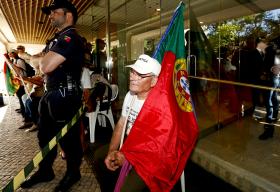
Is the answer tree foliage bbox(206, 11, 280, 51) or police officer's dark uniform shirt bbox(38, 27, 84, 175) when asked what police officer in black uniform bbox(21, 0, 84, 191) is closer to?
police officer's dark uniform shirt bbox(38, 27, 84, 175)

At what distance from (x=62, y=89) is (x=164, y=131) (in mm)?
A: 1454

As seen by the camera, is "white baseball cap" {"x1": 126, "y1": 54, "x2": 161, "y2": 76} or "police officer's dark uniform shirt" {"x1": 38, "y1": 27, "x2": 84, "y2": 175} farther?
"police officer's dark uniform shirt" {"x1": 38, "y1": 27, "x2": 84, "y2": 175}

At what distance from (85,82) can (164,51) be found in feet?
6.60

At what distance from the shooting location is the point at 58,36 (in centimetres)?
269

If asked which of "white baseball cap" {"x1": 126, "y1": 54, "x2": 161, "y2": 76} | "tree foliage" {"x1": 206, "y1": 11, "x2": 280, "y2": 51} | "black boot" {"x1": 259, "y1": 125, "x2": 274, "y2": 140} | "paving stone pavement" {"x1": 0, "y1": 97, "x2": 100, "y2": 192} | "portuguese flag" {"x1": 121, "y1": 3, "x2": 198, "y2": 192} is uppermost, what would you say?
"tree foliage" {"x1": 206, "y1": 11, "x2": 280, "y2": 51}

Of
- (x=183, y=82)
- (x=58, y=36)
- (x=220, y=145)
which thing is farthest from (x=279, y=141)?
(x=58, y=36)

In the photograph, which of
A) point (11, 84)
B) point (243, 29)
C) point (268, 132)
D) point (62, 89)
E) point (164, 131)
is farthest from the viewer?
point (11, 84)

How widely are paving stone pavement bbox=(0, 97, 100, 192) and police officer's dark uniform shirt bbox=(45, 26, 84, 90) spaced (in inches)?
45.6

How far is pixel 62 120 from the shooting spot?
2.84 m

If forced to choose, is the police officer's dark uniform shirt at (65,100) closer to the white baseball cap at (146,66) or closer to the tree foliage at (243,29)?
the white baseball cap at (146,66)

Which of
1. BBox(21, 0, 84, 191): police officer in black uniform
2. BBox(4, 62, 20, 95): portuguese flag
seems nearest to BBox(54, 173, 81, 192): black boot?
BBox(21, 0, 84, 191): police officer in black uniform

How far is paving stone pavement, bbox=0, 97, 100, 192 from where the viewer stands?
2936 mm

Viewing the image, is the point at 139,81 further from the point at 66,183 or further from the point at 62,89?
the point at 66,183

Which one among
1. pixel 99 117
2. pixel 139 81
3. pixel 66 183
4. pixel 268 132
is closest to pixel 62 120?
pixel 66 183
